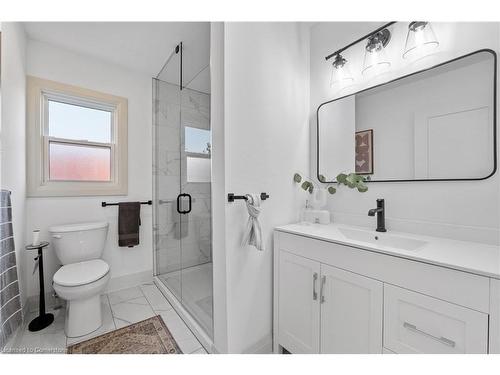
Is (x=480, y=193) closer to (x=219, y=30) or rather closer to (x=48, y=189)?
(x=219, y=30)

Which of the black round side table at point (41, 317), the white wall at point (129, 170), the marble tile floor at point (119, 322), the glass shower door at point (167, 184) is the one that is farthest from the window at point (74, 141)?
the marble tile floor at point (119, 322)

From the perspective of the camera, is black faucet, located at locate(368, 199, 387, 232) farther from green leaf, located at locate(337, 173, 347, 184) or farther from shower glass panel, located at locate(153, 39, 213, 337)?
shower glass panel, located at locate(153, 39, 213, 337)

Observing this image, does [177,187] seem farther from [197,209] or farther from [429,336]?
[429,336]

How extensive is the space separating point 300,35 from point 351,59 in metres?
0.47

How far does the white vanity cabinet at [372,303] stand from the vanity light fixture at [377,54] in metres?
1.13

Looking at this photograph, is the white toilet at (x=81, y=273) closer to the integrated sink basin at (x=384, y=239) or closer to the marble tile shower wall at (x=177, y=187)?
the marble tile shower wall at (x=177, y=187)

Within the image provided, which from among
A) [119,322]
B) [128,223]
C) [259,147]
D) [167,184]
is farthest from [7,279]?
[259,147]

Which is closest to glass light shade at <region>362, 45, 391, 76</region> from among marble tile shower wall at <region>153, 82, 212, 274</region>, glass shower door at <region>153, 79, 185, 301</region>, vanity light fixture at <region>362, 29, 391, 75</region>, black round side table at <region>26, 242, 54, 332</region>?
vanity light fixture at <region>362, 29, 391, 75</region>

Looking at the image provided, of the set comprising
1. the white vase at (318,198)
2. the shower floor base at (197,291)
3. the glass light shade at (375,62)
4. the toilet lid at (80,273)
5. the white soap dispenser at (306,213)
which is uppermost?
the glass light shade at (375,62)

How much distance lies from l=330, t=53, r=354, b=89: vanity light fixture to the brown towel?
7.06ft

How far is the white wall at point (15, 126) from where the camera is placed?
50.8 inches

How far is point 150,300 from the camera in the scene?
2.02m

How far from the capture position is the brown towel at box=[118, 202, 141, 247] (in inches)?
85.2
